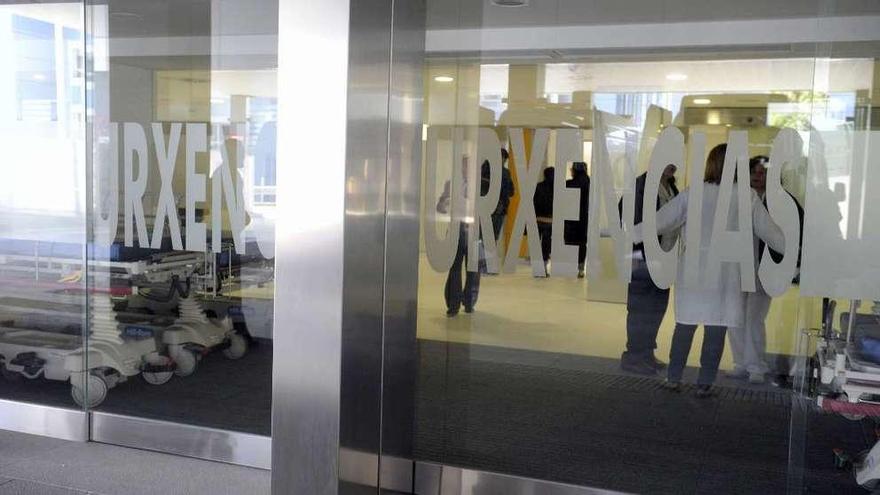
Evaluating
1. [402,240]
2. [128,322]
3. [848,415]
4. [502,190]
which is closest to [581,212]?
[502,190]

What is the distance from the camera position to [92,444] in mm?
5656

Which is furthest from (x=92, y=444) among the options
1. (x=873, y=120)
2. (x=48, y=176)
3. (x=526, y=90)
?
(x=873, y=120)

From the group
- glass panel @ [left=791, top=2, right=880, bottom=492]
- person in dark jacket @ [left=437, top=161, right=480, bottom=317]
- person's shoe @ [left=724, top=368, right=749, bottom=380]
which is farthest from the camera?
person's shoe @ [left=724, top=368, right=749, bottom=380]

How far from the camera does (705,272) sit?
4402 mm

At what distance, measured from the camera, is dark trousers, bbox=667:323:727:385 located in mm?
4766

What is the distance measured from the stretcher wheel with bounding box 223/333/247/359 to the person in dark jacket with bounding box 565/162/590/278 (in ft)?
7.68

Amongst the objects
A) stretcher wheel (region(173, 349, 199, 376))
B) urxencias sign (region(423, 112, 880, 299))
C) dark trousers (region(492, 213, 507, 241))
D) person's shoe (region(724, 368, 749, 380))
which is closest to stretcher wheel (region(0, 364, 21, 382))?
stretcher wheel (region(173, 349, 199, 376))

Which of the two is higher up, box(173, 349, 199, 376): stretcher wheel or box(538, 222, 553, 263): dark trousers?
box(538, 222, 553, 263): dark trousers

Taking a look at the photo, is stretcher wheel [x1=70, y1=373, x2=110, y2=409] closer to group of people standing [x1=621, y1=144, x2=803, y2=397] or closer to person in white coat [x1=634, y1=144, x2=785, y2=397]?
group of people standing [x1=621, y1=144, x2=803, y2=397]

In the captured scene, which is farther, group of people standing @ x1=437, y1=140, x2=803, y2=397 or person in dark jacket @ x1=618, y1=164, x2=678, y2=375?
person in dark jacket @ x1=618, y1=164, x2=678, y2=375

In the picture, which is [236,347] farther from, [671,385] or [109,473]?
[671,385]

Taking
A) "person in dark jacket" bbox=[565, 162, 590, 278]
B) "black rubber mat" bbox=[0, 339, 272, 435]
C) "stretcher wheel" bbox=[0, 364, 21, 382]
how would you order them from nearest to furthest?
"person in dark jacket" bbox=[565, 162, 590, 278] < "black rubber mat" bbox=[0, 339, 272, 435] < "stretcher wheel" bbox=[0, 364, 21, 382]

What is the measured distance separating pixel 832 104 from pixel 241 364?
144 inches

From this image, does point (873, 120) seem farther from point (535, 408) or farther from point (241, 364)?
point (241, 364)
